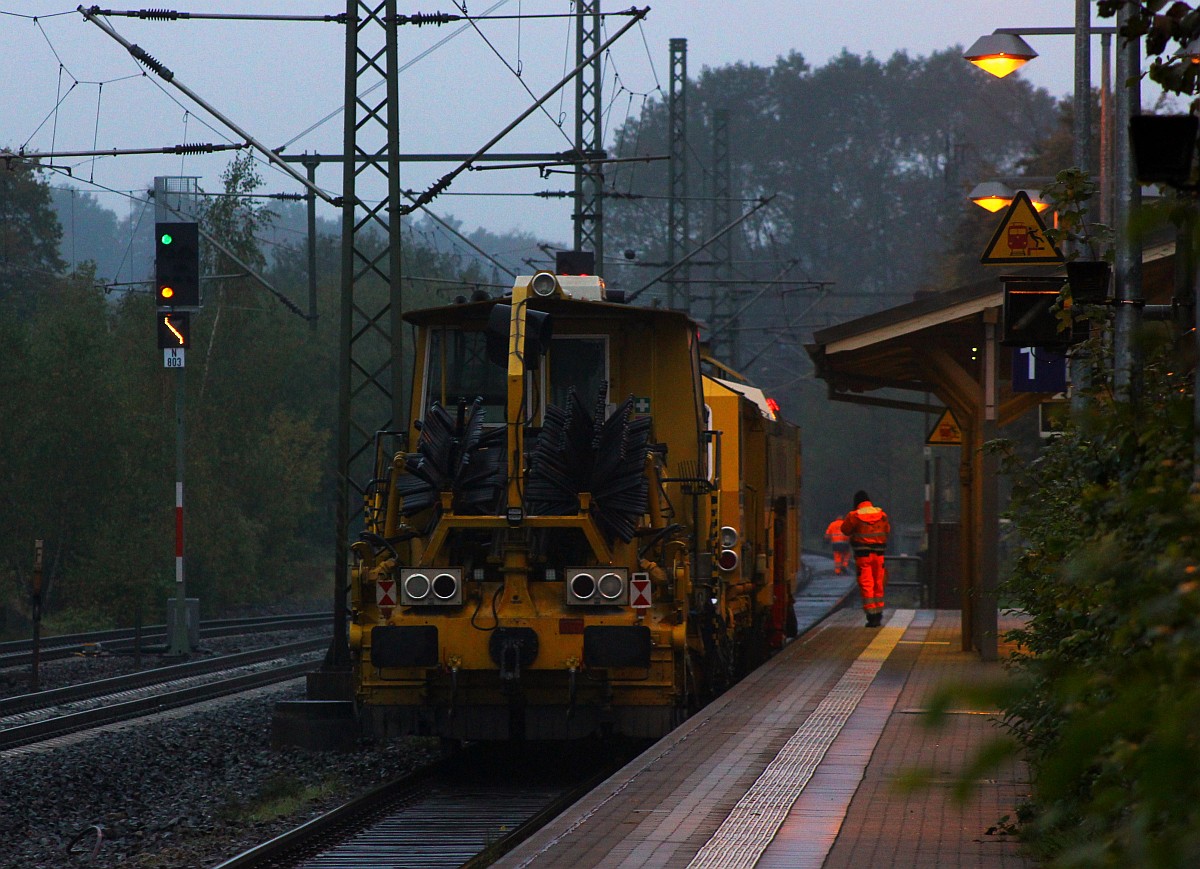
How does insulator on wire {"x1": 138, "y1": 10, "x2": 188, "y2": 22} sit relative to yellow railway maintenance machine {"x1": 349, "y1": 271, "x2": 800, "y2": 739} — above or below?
above

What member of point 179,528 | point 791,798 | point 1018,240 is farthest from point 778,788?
point 179,528

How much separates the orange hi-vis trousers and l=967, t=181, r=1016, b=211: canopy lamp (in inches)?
182

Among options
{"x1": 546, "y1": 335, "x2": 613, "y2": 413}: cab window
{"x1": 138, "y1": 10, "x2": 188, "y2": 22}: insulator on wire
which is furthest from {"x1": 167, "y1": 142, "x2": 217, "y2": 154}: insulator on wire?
{"x1": 546, "y1": 335, "x2": 613, "y2": 413}: cab window

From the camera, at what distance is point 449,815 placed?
10.7 m

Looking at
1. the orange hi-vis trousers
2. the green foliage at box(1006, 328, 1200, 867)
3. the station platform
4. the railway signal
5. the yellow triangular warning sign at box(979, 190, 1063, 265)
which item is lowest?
the station platform

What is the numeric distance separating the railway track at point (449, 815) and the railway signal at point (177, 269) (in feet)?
36.7

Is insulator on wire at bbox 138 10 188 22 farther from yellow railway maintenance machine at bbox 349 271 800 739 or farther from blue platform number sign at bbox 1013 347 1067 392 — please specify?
blue platform number sign at bbox 1013 347 1067 392

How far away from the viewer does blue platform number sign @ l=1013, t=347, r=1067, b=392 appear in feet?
44.9

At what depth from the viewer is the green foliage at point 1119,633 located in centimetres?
190

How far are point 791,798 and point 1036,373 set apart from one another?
676cm

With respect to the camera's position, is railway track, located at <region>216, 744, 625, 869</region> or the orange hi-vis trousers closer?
railway track, located at <region>216, 744, 625, 869</region>

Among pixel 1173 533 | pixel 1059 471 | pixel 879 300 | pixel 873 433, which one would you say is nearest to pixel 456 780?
pixel 1059 471

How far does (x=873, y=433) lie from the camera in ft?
228

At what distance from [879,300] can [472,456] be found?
227ft
